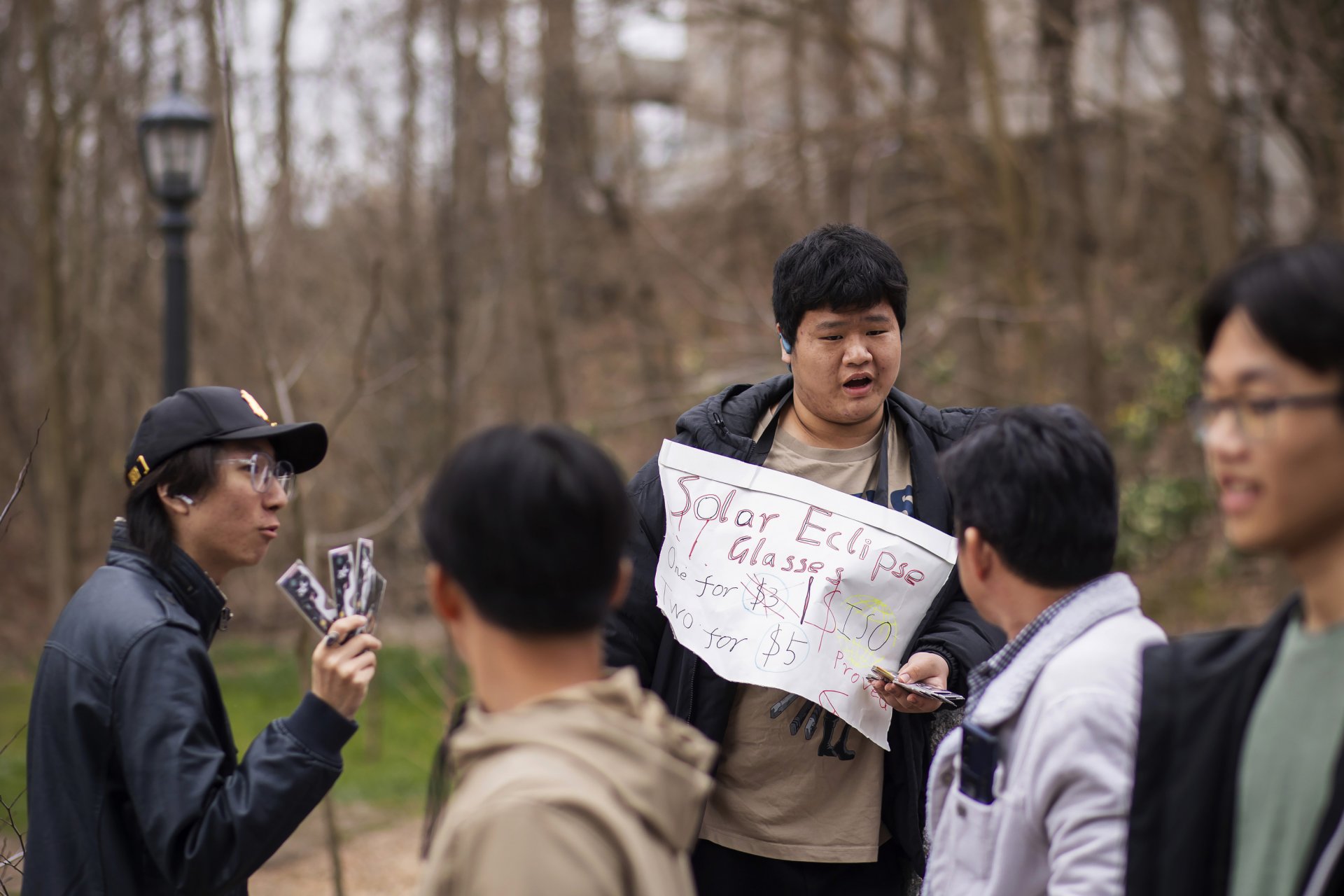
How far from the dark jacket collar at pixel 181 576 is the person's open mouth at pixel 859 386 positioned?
1.45 metres

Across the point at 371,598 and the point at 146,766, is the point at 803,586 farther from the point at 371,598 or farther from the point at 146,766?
the point at 146,766

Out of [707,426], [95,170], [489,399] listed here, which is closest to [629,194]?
[489,399]

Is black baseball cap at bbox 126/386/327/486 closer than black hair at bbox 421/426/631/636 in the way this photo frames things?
No

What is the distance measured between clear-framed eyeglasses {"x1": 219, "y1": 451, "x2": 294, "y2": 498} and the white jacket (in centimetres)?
149

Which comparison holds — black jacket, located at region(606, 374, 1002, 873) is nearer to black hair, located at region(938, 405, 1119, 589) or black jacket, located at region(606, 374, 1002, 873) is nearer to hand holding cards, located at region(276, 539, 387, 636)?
hand holding cards, located at region(276, 539, 387, 636)

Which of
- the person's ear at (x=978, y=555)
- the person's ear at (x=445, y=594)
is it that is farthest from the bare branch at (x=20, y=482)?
the person's ear at (x=978, y=555)

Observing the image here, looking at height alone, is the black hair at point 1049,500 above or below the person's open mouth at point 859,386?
below

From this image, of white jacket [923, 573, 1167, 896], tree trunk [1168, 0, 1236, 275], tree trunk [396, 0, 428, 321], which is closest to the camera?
white jacket [923, 573, 1167, 896]

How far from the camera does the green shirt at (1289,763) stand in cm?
155

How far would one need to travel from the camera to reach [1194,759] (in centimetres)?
170

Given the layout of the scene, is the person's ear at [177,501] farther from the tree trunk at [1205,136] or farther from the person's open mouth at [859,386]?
the tree trunk at [1205,136]

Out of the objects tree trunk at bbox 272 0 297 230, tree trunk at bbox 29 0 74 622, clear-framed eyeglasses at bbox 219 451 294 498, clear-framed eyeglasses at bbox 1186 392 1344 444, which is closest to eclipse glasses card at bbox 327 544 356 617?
clear-framed eyeglasses at bbox 219 451 294 498

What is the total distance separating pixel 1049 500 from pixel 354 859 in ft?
21.4

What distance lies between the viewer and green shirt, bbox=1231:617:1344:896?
1.55 m
